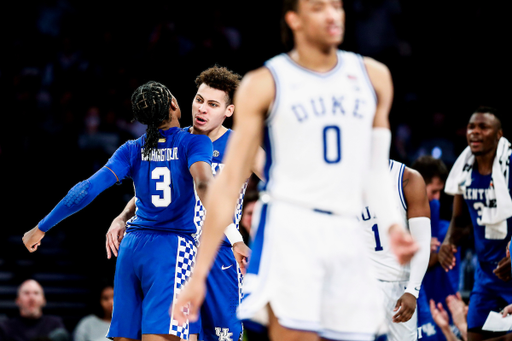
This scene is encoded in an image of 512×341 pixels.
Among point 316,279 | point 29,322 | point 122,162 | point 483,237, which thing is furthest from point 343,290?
point 29,322

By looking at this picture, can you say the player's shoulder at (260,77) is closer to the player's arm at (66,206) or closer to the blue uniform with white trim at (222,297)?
the player's arm at (66,206)

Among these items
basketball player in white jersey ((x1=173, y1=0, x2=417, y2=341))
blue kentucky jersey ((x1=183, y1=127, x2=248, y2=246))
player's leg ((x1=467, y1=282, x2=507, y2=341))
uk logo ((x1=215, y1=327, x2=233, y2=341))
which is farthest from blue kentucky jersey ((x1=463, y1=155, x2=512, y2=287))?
basketball player in white jersey ((x1=173, y1=0, x2=417, y2=341))

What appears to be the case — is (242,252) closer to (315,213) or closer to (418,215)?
(418,215)

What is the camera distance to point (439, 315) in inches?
244

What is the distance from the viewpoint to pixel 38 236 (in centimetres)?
388

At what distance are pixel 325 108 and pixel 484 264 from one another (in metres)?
3.91

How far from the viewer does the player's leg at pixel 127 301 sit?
388 cm

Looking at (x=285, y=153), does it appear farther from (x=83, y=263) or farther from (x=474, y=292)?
(x=83, y=263)

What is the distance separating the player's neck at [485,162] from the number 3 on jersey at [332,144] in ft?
12.2

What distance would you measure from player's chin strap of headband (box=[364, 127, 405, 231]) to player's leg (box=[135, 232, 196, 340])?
5.54 ft

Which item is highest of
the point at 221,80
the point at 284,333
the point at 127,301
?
the point at 221,80

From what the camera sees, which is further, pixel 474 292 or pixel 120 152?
pixel 474 292

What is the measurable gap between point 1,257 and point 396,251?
7.32 metres

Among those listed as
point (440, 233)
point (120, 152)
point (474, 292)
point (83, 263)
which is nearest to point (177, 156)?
point (120, 152)
